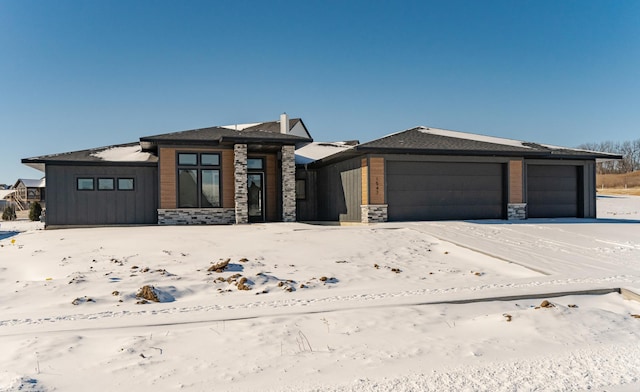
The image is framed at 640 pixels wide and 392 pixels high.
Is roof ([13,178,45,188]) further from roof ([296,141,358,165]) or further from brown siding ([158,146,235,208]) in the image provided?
brown siding ([158,146,235,208])

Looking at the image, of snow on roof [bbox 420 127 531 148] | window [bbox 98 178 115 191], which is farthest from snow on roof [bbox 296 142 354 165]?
window [bbox 98 178 115 191]

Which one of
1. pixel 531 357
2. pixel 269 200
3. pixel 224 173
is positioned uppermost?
pixel 224 173

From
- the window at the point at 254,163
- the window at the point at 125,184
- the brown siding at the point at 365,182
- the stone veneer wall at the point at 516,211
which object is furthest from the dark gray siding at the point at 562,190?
the window at the point at 125,184

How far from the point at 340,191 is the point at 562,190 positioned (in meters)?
8.76

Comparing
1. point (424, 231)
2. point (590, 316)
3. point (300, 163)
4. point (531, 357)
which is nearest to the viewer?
point (531, 357)

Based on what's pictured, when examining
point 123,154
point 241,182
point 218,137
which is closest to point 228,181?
point 241,182

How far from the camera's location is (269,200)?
16719 millimetres

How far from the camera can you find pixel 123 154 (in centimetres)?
1711

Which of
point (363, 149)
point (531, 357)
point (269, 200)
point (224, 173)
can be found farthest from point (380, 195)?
point (531, 357)

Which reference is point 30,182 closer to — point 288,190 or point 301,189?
point 301,189

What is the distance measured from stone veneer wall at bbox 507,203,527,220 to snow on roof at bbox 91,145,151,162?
531 inches

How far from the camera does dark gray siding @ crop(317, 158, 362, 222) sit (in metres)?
15.2

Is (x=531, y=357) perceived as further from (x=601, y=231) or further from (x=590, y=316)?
(x=601, y=231)

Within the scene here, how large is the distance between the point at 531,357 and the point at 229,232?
30.5ft
